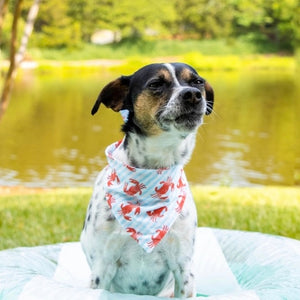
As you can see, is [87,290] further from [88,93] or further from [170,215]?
[88,93]

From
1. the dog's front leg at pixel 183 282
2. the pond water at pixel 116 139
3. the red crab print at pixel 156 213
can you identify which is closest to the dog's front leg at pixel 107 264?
the red crab print at pixel 156 213

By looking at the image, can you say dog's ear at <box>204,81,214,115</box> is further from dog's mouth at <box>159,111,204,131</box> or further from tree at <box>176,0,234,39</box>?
tree at <box>176,0,234,39</box>

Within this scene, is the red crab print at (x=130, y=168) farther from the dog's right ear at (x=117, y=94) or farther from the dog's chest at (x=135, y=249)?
the dog's right ear at (x=117, y=94)

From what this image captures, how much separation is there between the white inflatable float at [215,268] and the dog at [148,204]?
0.25 m

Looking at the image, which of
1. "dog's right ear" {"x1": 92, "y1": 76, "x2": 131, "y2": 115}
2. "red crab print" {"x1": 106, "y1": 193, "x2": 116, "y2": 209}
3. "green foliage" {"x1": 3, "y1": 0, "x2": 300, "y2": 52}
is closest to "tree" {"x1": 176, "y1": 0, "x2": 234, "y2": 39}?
"green foliage" {"x1": 3, "y1": 0, "x2": 300, "y2": 52}

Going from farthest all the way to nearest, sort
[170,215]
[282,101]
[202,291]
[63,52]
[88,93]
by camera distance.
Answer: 1. [63,52]
2. [88,93]
3. [282,101]
4. [202,291]
5. [170,215]

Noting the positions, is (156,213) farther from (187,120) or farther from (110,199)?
(187,120)

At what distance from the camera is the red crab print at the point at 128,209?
3074 mm

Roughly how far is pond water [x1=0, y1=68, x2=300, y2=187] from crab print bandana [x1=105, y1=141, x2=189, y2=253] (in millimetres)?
6693

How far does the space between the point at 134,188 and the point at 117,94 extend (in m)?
0.56

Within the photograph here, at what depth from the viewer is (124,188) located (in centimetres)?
318

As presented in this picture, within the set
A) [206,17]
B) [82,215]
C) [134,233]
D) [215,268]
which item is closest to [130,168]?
[134,233]

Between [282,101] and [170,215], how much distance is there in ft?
72.6

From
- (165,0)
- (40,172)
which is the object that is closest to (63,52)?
(165,0)
